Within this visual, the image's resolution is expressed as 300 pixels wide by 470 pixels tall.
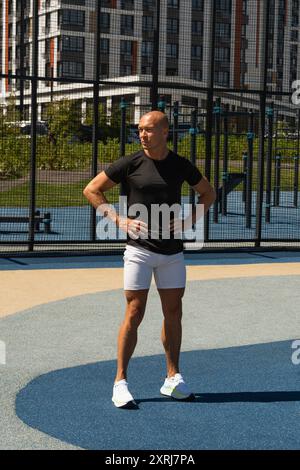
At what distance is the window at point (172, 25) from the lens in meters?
15.6

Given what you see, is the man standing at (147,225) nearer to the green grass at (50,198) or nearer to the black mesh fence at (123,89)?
the black mesh fence at (123,89)

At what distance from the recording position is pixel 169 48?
15445 mm

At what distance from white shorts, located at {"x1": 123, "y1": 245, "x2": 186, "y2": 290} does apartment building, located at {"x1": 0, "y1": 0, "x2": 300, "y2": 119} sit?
8.45 meters

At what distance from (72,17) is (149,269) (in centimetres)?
1274

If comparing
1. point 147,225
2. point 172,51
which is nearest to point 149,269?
point 147,225

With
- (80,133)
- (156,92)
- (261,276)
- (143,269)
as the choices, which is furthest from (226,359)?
(80,133)

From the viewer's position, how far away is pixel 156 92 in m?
14.2

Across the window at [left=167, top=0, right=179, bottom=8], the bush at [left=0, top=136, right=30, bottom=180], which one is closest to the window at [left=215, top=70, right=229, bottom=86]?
the window at [left=167, top=0, right=179, bottom=8]

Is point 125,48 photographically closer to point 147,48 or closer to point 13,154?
point 147,48

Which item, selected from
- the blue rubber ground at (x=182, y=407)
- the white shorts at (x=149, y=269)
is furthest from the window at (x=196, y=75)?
the white shorts at (x=149, y=269)

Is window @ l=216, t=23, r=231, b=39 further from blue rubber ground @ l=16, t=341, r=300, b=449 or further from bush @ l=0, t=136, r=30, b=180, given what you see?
blue rubber ground @ l=16, t=341, r=300, b=449

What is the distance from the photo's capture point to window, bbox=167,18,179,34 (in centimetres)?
1561

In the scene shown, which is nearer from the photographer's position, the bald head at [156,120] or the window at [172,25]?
the bald head at [156,120]

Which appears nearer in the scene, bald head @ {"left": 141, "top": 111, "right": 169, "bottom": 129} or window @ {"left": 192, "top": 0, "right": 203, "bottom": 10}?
bald head @ {"left": 141, "top": 111, "right": 169, "bottom": 129}
